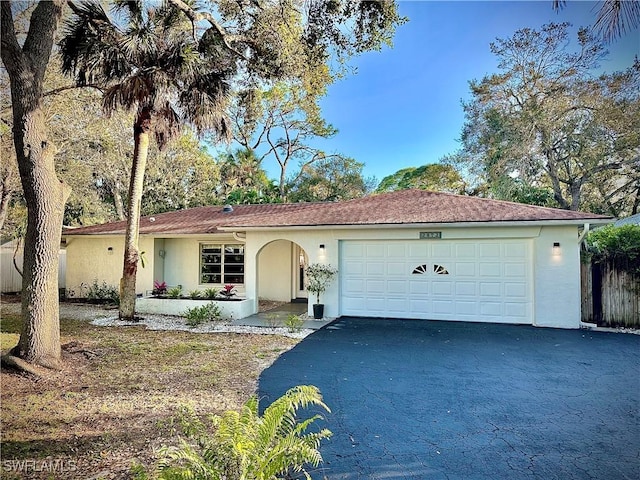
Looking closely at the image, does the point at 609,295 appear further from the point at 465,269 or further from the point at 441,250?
the point at 441,250

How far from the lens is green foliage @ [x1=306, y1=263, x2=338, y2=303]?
11352 millimetres

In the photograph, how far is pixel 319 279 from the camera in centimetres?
1143

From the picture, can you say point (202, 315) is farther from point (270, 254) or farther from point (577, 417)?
point (577, 417)

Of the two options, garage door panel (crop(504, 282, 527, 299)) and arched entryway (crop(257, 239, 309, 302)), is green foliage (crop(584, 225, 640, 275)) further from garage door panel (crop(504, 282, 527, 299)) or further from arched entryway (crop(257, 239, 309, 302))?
arched entryway (crop(257, 239, 309, 302))

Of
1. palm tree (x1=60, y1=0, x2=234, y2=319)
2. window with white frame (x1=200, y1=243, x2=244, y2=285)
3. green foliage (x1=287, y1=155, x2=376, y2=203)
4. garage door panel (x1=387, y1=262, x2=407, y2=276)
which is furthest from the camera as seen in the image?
green foliage (x1=287, y1=155, x2=376, y2=203)

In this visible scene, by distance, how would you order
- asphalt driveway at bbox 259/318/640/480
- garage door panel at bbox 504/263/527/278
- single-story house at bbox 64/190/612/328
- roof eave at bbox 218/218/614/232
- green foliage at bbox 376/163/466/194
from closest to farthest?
1. asphalt driveway at bbox 259/318/640/480
2. roof eave at bbox 218/218/614/232
3. single-story house at bbox 64/190/612/328
4. garage door panel at bbox 504/263/527/278
5. green foliage at bbox 376/163/466/194

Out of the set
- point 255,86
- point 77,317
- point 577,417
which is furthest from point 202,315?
point 577,417

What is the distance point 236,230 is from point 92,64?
559 cm

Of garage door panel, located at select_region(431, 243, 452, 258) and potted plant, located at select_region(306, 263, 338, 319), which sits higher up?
garage door panel, located at select_region(431, 243, 452, 258)

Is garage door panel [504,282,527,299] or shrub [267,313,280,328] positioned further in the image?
shrub [267,313,280,328]

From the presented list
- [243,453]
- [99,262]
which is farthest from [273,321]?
[99,262]

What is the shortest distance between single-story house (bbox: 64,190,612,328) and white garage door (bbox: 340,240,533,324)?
0.03 metres

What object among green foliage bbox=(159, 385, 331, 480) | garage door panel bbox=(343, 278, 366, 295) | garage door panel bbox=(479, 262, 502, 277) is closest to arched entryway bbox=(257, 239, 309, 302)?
garage door panel bbox=(343, 278, 366, 295)

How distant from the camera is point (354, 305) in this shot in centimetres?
1148
